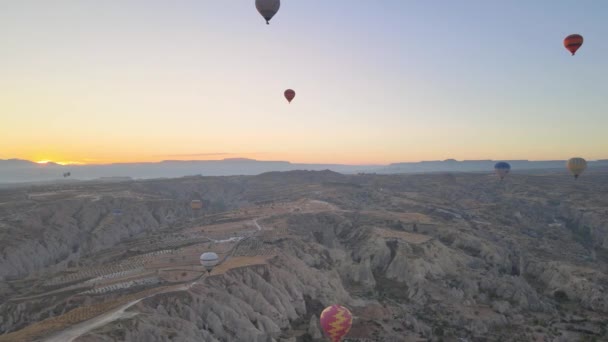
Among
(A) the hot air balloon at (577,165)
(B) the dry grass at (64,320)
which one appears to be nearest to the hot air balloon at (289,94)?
(B) the dry grass at (64,320)

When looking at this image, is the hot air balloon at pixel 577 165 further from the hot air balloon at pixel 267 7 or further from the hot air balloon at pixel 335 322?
the hot air balloon at pixel 267 7

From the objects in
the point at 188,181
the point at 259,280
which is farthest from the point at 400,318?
the point at 188,181

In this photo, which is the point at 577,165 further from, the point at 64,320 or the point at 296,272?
the point at 64,320

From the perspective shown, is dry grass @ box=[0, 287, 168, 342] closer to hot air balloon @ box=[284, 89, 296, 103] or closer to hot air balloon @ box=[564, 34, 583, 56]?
hot air balloon @ box=[284, 89, 296, 103]

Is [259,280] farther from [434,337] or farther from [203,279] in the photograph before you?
[434,337]

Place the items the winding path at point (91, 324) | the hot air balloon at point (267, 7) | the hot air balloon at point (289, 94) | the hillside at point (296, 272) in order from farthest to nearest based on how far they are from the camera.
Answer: the hot air balloon at point (289, 94), the hot air balloon at point (267, 7), the hillside at point (296, 272), the winding path at point (91, 324)

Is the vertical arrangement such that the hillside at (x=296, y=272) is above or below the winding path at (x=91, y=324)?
below

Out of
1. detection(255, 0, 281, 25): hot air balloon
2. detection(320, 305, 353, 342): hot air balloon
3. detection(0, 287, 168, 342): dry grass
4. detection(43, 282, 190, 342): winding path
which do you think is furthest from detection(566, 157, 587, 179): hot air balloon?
detection(43, 282, 190, 342): winding path
